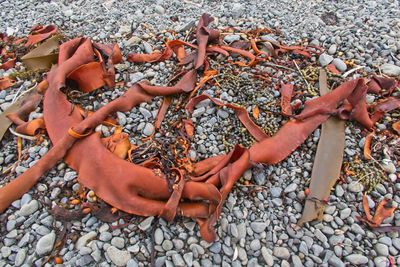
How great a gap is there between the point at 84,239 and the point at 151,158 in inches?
19.7

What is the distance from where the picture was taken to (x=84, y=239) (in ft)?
6.31

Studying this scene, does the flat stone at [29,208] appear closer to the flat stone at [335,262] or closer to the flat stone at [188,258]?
the flat stone at [188,258]

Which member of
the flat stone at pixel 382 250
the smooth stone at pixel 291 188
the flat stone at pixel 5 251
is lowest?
the flat stone at pixel 5 251

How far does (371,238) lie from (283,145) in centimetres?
61

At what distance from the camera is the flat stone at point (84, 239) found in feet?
6.26

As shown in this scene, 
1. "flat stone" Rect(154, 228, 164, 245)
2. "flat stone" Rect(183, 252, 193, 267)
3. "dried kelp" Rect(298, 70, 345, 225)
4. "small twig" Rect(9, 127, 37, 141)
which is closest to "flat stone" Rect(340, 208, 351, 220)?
"dried kelp" Rect(298, 70, 345, 225)

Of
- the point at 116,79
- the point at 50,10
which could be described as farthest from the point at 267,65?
the point at 50,10

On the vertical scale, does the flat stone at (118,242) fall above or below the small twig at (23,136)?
below

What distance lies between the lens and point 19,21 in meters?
3.37

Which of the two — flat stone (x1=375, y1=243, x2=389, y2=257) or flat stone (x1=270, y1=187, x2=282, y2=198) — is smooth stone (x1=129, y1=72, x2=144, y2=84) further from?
flat stone (x1=375, y1=243, x2=389, y2=257)

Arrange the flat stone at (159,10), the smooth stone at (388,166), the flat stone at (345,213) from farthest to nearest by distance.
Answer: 1. the flat stone at (159,10)
2. the smooth stone at (388,166)
3. the flat stone at (345,213)

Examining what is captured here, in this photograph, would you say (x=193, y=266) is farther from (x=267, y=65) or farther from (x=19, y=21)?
(x=19, y=21)

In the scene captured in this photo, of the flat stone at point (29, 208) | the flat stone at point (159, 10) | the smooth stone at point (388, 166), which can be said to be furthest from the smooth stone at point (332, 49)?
the flat stone at point (29, 208)

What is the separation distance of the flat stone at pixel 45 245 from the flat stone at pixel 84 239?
112 mm
